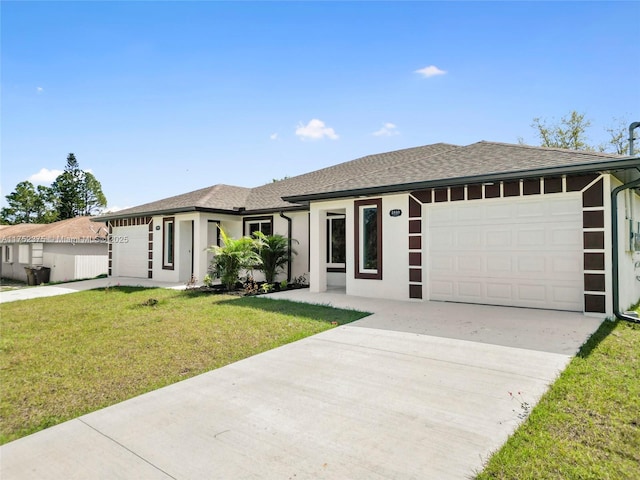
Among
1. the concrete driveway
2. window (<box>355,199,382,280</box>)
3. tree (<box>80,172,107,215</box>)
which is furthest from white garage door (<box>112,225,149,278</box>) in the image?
tree (<box>80,172,107,215</box>)

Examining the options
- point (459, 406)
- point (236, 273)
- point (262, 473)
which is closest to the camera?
point (262, 473)

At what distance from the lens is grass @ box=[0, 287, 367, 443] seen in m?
3.83

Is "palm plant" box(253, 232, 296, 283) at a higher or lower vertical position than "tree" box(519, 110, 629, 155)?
lower

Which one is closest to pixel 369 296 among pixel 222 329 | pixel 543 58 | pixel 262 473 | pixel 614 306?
pixel 222 329

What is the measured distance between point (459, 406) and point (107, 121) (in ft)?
49.6

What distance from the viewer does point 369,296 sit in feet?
32.4

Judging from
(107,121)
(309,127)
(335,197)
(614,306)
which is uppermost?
(309,127)

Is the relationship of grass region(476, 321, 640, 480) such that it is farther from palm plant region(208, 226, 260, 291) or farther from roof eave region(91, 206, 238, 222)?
roof eave region(91, 206, 238, 222)

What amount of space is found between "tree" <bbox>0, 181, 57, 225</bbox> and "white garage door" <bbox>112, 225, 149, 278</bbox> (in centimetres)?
3741

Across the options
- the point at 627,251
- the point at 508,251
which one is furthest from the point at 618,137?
the point at 508,251

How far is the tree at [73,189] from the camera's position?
42.1 meters

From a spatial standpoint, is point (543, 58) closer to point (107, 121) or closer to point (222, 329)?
point (222, 329)

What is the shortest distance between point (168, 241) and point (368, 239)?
967 cm

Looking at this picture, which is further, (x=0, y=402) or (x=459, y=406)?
(x=0, y=402)
